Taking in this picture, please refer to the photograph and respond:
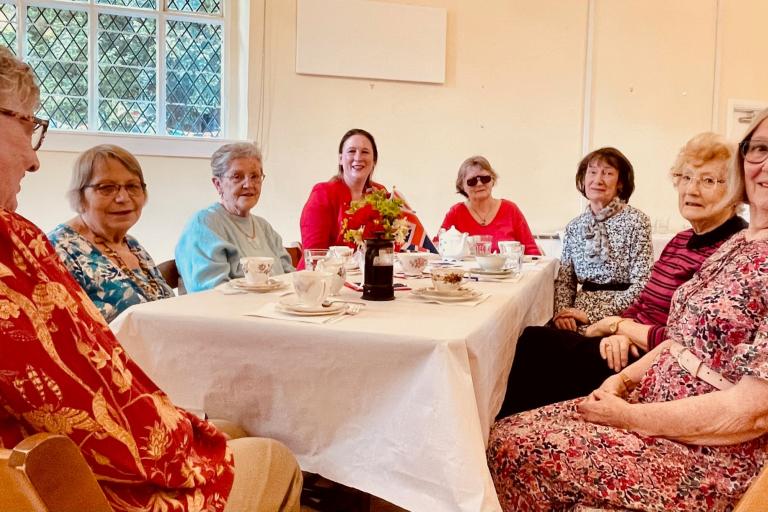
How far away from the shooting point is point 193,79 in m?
4.93

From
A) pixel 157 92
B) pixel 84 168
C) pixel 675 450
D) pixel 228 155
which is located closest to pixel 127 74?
pixel 157 92

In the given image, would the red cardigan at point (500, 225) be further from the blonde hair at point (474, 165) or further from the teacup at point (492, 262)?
the teacup at point (492, 262)

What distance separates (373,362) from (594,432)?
499 mm

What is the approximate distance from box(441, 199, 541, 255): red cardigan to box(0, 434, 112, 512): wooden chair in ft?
9.94

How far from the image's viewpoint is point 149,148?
183 inches

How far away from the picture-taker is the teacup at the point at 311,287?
125cm

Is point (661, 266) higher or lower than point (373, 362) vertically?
higher

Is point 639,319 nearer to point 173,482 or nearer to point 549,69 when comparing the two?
point 173,482

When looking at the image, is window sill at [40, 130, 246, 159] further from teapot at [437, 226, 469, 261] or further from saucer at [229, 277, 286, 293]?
saucer at [229, 277, 286, 293]

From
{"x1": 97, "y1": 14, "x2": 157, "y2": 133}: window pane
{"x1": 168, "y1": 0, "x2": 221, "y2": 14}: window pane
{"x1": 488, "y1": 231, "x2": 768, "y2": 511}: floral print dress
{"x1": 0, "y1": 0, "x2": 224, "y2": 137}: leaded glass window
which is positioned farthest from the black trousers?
{"x1": 168, "y1": 0, "x2": 221, "y2": 14}: window pane

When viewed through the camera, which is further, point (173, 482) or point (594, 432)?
point (594, 432)

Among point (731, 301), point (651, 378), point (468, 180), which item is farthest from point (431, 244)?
point (731, 301)

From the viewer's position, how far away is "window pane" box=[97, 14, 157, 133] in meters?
4.77

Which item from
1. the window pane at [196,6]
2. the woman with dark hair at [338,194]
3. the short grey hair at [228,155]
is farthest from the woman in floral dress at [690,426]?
the window pane at [196,6]
